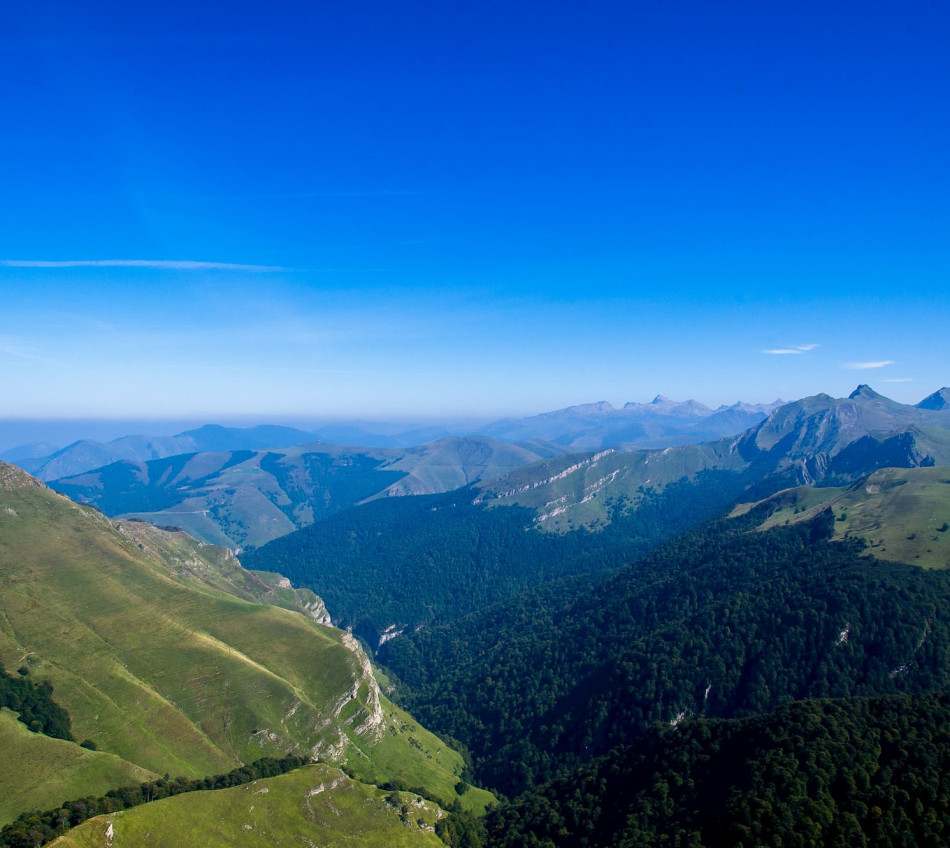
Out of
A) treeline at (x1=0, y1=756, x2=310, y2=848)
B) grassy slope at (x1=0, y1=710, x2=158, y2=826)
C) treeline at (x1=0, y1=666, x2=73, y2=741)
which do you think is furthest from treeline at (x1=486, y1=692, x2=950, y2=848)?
treeline at (x1=0, y1=666, x2=73, y2=741)

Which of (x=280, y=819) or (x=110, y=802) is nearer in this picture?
(x=110, y=802)

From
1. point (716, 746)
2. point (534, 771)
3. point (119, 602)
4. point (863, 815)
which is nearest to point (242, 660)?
point (119, 602)

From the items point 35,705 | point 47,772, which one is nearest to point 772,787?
point 47,772

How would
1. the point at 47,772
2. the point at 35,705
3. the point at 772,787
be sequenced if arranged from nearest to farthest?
the point at 772,787 < the point at 47,772 < the point at 35,705

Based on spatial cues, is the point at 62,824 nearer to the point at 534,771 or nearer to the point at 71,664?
the point at 71,664

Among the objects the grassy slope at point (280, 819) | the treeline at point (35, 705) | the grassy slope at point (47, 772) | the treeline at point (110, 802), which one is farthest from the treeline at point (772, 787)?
the treeline at point (35, 705)

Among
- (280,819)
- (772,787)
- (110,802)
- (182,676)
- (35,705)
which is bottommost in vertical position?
(280,819)

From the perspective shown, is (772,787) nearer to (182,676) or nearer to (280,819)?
(280,819)
